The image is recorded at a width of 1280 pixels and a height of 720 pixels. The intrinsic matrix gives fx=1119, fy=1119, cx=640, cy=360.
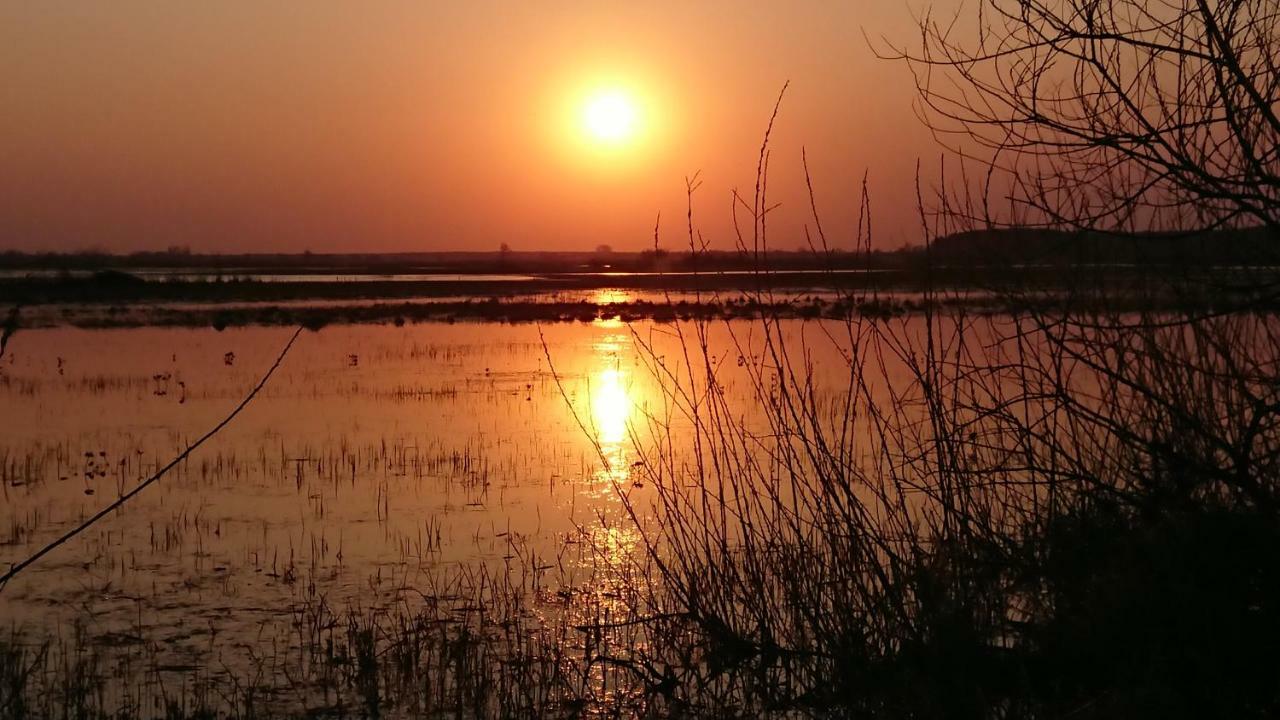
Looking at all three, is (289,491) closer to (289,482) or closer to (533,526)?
(289,482)

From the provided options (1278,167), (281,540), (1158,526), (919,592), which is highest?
(1278,167)

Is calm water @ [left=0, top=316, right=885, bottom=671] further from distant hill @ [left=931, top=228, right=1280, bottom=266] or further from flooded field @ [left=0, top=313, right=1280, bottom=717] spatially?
distant hill @ [left=931, top=228, right=1280, bottom=266]

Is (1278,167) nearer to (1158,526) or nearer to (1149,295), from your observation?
(1158,526)

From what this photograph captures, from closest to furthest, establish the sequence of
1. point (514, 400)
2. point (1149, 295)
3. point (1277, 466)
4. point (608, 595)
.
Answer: point (1277, 466) → point (1149, 295) → point (608, 595) → point (514, 400)

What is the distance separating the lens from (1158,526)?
13.1ft

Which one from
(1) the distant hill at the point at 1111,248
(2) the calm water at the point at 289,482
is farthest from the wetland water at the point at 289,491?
Result: (1) the distant hill at the point at 1111,248

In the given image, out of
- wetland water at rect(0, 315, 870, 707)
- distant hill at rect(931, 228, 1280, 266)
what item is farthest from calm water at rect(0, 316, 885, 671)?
distant hill at rect(931, 228, 1280, 266)

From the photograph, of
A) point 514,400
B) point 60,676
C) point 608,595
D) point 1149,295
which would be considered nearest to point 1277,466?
point 1149,295

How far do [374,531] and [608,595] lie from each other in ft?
8.83

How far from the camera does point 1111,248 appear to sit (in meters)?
5.30

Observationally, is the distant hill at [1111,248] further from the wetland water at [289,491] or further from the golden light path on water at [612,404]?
the golden light path on water at [612,404]

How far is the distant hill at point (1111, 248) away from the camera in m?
4.12

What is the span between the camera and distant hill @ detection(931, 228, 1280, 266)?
412cm

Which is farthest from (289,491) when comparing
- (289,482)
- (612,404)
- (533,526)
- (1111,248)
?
(1111,248)
